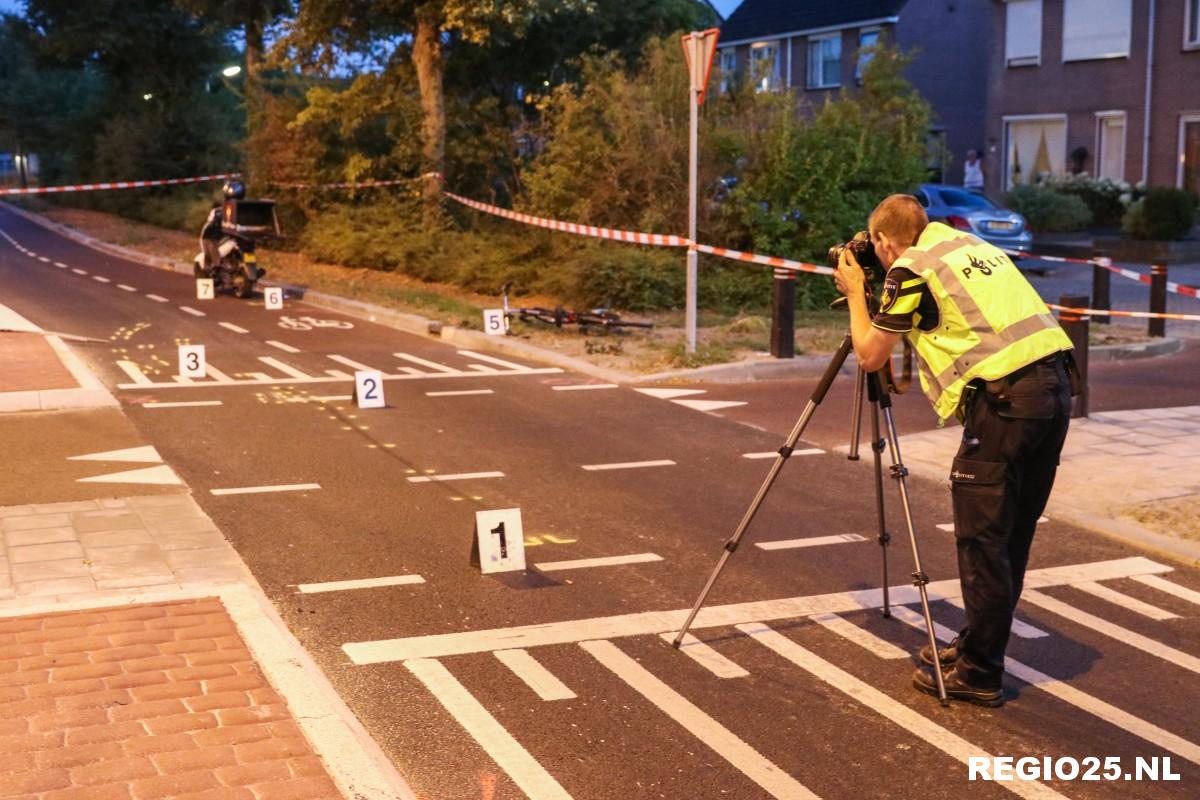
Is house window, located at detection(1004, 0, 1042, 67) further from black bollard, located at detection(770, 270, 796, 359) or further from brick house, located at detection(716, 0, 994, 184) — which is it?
black bollard, located at detection(770, 270, 796, 359)

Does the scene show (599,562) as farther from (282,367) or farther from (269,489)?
(282,367)

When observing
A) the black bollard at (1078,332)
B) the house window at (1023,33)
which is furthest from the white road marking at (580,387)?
the house window at (1023,33)

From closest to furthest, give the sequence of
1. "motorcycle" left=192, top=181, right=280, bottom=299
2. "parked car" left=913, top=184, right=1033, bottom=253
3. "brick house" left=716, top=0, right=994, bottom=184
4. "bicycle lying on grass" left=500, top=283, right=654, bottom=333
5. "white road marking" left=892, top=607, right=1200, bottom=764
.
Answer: "white road marking" left=892, top=607, right=1200, bottom=764
"bicycle lying on grass" left=500, top=283, right=654, bottom=333
"motorcycle" left=192, top=181, right=280, bottom=299
"parked car" left=913, top=184, right=1033, bottom=253
"brick house" left=716, top=0, right=994, bottom=184

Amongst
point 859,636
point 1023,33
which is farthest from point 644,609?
point 1023,33

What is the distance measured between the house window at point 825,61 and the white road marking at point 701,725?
3962cm

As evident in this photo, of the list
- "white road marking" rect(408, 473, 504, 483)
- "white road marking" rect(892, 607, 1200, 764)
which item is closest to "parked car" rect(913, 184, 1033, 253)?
"white road marking" rect(408, 473, 504, 483)

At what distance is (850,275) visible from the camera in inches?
219

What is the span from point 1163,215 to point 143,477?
23256mm

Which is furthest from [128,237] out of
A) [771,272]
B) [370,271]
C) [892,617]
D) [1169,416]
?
[892,617]

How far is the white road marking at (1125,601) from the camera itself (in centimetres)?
677

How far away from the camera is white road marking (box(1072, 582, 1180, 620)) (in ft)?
22.2

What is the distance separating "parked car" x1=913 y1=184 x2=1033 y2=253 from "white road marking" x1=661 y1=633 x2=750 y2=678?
823 inches

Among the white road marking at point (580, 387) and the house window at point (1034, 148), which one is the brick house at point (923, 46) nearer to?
the house window at point (1034, 148)

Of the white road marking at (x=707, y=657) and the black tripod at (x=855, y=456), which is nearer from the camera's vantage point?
the black tripod at (x=855, y=456)
